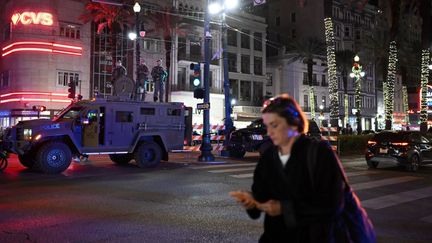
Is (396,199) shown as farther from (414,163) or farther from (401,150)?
(414,163)

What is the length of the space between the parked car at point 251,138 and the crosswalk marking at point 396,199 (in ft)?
29.4

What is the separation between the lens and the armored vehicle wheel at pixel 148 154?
16.9 metres

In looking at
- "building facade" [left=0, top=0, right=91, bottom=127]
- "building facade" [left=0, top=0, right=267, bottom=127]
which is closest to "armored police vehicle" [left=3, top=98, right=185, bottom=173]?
"building facade" [left=0, top=0, right=267, bottom=127]

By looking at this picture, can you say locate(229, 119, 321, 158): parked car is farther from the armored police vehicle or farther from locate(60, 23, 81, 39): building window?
locate(60, 23, 81, 39): building window

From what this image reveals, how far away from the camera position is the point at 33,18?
39.5 meters

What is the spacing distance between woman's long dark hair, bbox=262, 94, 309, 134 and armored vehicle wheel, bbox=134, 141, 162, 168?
46.2 feet

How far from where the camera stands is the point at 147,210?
8812mm

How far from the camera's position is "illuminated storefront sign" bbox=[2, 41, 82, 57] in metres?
39.5

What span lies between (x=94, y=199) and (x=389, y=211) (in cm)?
618

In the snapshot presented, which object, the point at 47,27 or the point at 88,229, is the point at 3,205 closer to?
the point at 88,229

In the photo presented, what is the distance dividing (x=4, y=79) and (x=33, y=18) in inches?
276

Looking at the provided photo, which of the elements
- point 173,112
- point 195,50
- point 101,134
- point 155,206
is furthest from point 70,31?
point 155,206

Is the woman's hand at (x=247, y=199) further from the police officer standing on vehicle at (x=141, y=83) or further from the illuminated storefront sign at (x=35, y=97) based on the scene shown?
the illuminated storefront sign at (x=35, y=97)

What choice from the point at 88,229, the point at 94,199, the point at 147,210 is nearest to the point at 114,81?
the point at 94,199
